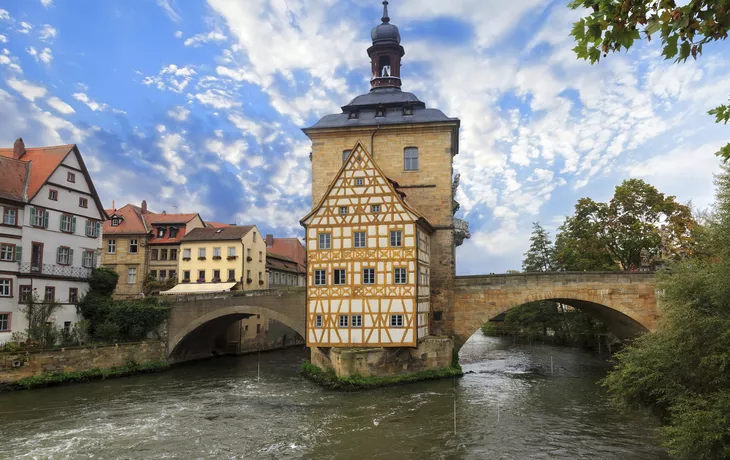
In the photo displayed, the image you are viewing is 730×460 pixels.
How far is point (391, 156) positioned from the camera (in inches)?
1158

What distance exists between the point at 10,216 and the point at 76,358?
7.20 metres

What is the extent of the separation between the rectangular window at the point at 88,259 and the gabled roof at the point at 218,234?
8395 millimetres

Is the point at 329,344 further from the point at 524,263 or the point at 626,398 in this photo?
the point at 524,263

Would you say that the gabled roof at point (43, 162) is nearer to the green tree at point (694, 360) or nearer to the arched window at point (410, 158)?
the arched window at point (410, 158)

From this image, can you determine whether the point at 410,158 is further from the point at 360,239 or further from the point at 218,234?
the point at 218,234

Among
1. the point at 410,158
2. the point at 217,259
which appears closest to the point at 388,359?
the point at 410,158

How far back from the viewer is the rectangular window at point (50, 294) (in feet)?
86.6

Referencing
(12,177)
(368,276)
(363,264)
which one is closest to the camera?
(368,276)

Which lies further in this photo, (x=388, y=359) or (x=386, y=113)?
(x=386, y=113)

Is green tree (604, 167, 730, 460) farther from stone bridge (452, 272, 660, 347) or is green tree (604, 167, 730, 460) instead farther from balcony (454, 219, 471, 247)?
balcony (454, 219, 471, 247)

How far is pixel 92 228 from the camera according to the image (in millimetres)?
30328

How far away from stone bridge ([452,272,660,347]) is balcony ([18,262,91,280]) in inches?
775

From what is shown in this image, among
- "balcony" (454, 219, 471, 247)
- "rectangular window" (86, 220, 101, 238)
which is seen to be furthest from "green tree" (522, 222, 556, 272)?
"rectangular window" (86, 220, 101, 238)

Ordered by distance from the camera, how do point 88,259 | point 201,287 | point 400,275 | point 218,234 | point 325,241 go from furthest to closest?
point 218,234
point 201,287
point 88,259
point 325,241
point 400,275
